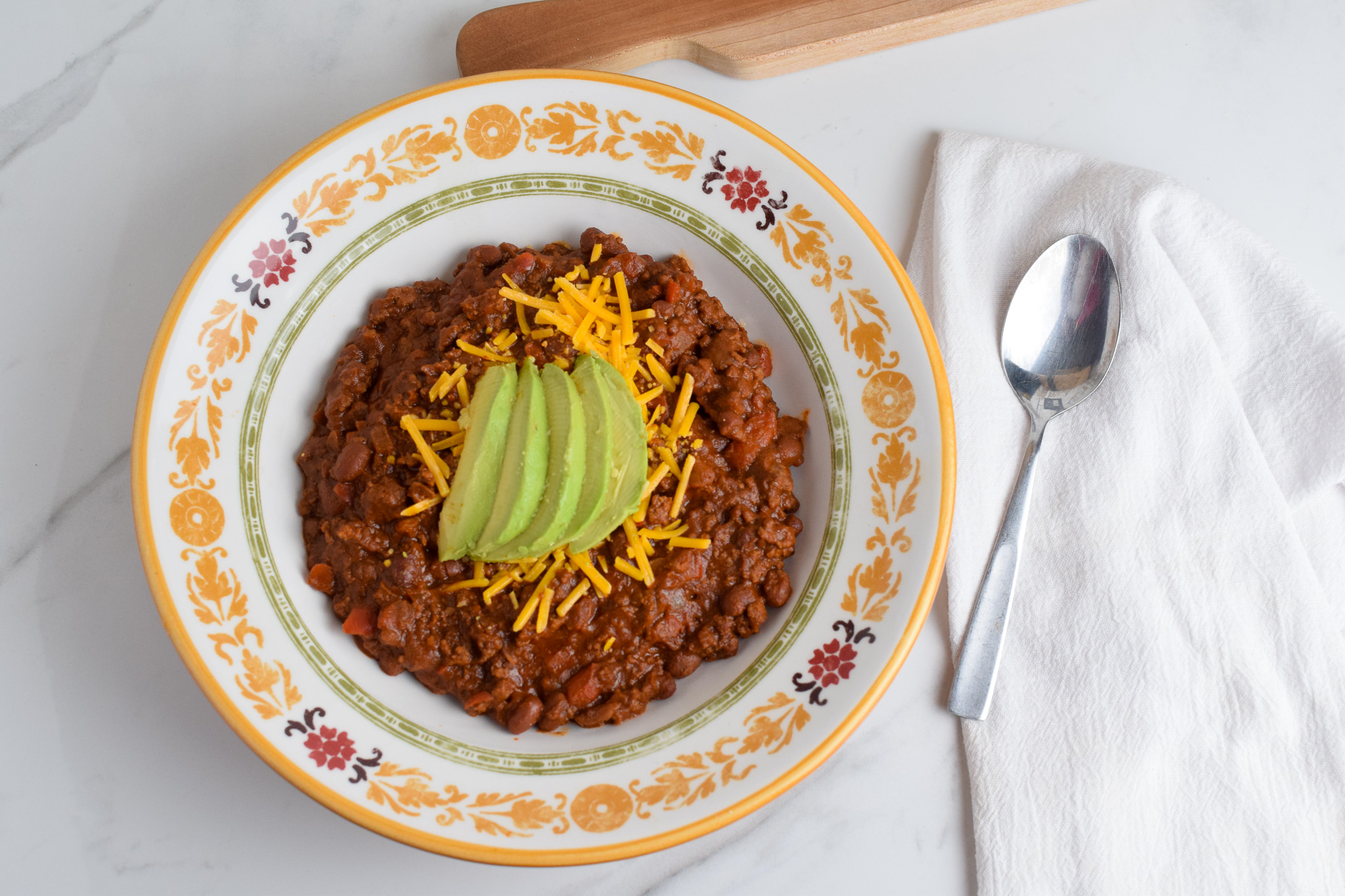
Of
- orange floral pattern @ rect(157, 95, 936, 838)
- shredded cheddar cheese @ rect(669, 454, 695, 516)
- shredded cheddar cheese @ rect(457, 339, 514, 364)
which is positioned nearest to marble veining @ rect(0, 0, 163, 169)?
orange floral pattern @ rect(157, 95, 936, 838)

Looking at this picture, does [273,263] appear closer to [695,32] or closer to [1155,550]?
[695,32]

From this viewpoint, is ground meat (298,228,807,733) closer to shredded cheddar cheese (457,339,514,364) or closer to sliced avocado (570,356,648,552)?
shredded cheddar cheese (457,339,514,364)

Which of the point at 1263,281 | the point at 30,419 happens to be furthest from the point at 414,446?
the point at 1263,281

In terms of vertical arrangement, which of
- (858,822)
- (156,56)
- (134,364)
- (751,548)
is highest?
(156,56)

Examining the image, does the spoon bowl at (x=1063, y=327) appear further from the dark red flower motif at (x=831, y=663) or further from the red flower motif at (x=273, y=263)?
the red flower motif at (x=273, y=263)

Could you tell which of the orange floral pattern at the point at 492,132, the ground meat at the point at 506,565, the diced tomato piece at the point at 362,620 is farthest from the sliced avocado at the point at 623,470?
the orange floral pattern at the point at 492,132

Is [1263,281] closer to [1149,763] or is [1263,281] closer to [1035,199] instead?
[1035,199]

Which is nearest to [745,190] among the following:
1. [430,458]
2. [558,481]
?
[558,481]
